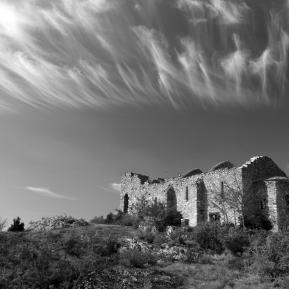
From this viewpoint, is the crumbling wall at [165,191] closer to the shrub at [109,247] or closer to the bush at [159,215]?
the bush at [159,215]

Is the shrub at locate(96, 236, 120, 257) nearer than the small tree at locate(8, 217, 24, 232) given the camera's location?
Yes

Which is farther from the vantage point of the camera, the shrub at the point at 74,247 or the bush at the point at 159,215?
the bush at the point at 159,215

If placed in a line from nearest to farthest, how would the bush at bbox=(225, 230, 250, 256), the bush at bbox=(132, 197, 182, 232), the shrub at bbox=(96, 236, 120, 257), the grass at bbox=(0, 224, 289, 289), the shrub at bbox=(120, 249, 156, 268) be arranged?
the grass at bbox=(0, 224, 289, 289), the shrub at bbox=(120, 249, 156, 268), the shrub at bbox=(96, 236, 120, 257), the bush at bbox=(225, 230, 250, 256), the bush at bbox=(132, 197, 182, 232)

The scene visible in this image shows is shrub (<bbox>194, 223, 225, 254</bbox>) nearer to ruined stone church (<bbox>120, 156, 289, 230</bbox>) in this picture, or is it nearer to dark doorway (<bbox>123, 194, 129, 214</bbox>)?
ruined stone church (<bbox>120, 156, 289, 230</bbox>)

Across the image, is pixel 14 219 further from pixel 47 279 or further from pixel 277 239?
pixel 277 239

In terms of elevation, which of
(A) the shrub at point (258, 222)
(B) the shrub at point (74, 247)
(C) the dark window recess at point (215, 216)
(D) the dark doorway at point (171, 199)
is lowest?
(B) the shrub at point (74, 247)

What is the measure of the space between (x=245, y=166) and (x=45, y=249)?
22910 mm

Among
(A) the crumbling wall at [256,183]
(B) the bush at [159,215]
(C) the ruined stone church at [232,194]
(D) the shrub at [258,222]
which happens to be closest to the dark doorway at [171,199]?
(C) the ruined stone church at [232,194]

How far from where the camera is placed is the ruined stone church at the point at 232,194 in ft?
138

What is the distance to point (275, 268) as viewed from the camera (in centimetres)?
2778

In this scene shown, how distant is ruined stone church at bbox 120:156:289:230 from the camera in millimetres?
41938

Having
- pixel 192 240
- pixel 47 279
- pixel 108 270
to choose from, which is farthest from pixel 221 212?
pixel 47 279

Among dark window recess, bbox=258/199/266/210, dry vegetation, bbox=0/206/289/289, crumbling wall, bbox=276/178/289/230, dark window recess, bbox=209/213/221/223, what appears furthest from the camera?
dark window recess, bbox=209/213/221/223

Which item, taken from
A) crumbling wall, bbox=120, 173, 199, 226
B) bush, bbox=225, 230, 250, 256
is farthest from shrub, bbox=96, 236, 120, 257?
crumbling wall, bbox=120, 173, 199, 226
